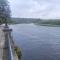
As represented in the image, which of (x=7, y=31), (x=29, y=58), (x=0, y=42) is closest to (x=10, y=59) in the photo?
(x=0, y=42)

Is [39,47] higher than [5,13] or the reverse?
the reverse

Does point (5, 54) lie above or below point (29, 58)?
above

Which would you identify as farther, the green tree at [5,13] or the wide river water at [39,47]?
the wide river water at [39,47]

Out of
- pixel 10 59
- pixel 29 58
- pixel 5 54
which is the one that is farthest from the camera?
pixel 29 58

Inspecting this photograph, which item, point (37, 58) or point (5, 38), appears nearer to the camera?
point (5, 38)

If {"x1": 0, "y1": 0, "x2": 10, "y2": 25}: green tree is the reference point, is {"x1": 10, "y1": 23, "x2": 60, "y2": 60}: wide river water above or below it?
below

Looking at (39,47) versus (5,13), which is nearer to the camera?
(5,13)

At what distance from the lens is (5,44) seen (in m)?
3.63

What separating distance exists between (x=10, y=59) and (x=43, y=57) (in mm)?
24414

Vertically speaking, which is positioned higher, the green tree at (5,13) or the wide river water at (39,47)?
the green tree at (5,13)

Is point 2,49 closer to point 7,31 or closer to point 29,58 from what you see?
point 7,31

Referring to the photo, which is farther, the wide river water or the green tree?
the wide river water

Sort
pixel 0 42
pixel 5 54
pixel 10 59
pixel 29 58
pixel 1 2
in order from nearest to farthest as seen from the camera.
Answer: pixel 10 59, pixel 5 54, pixel 0 42, pixel 29 58, pixel 1 2

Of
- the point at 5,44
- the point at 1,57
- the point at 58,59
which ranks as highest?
the point at 5,44
